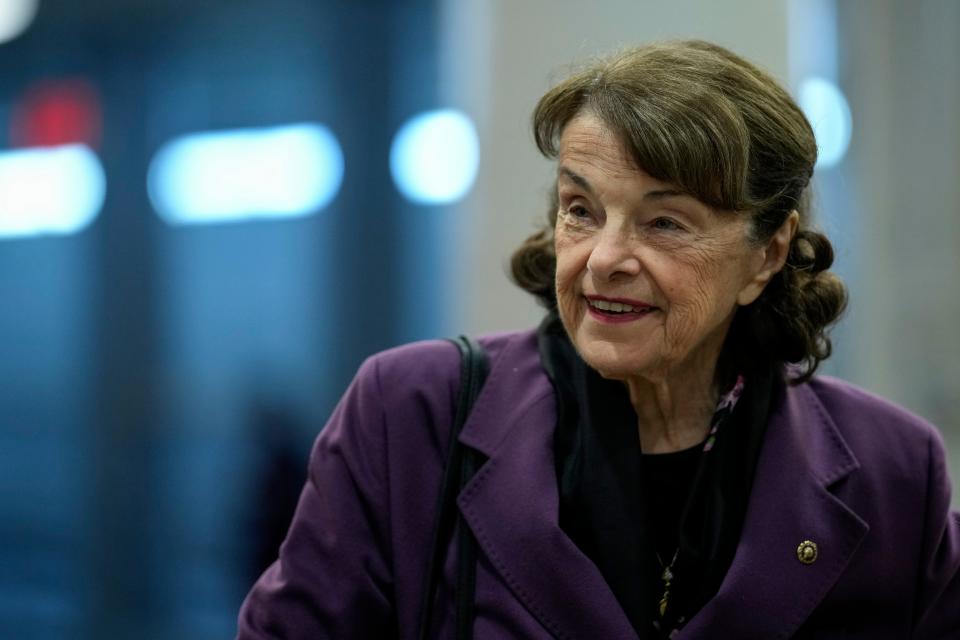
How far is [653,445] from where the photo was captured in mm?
1678

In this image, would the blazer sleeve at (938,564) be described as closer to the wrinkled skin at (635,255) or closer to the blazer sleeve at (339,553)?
the wrinkled skin at (635,255)

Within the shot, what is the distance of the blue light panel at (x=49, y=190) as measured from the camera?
4.44m

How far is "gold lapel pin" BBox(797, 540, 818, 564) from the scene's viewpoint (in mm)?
1578

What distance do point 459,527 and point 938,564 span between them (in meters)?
0.74

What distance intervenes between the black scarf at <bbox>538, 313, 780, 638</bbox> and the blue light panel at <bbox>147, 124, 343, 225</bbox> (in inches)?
107

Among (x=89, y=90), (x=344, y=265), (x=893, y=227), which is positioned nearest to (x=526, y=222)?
(x=893, y=227)

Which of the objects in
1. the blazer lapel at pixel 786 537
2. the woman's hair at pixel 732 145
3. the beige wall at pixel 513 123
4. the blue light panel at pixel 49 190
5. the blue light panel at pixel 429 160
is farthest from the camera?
the blue light panel at pixel 49 190

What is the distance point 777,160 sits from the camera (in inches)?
60.1

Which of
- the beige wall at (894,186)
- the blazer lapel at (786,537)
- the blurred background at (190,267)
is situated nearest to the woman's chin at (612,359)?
the blazer lapel at (786,537)

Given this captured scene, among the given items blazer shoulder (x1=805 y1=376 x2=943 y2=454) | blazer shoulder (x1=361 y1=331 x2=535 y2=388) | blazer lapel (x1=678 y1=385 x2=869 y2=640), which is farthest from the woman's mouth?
blazer shoulder (x1=805 y1=376 x2=943 y2=454)

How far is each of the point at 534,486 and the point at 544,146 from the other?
0.50m

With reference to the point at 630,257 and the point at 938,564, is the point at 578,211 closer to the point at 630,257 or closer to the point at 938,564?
the point at 630,257

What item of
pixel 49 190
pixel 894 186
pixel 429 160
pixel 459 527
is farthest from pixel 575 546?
pixel 49 190

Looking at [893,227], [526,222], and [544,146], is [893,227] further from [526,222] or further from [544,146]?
[544,146]
